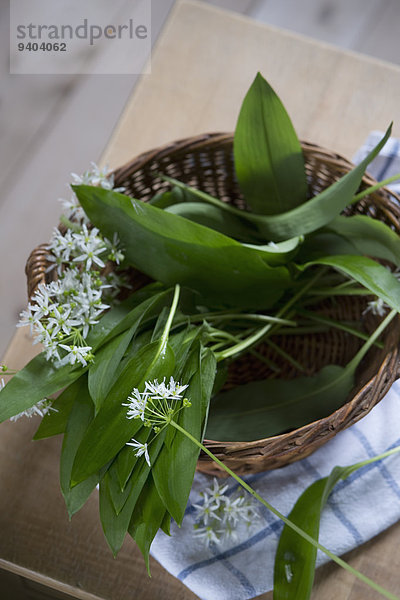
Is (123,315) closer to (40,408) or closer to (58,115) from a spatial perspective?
(40,408)

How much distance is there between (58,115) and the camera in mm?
1197

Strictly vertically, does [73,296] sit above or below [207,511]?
above

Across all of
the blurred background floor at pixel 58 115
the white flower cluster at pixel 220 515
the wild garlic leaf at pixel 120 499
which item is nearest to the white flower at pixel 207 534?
the white flower cluster at pixel 220 515

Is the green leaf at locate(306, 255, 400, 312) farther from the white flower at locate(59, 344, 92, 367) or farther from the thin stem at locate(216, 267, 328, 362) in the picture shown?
the white flower at locate(59, 344, 92, 367)

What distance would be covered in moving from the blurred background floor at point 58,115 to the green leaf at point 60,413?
0.59 m

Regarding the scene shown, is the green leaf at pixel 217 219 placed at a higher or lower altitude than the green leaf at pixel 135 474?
higher

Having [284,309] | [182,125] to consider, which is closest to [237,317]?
[284,309]

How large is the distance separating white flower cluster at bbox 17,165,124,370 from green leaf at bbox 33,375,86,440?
24mm

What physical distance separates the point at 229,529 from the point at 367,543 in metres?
0.11

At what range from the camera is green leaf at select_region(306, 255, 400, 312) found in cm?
46

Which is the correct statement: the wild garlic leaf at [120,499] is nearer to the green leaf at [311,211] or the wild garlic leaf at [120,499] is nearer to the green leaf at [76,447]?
the green leaf at [76,447]

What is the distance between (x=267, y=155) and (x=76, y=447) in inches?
11.5

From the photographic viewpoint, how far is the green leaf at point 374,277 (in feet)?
1.51

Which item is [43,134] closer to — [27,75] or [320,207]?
[27,75]
